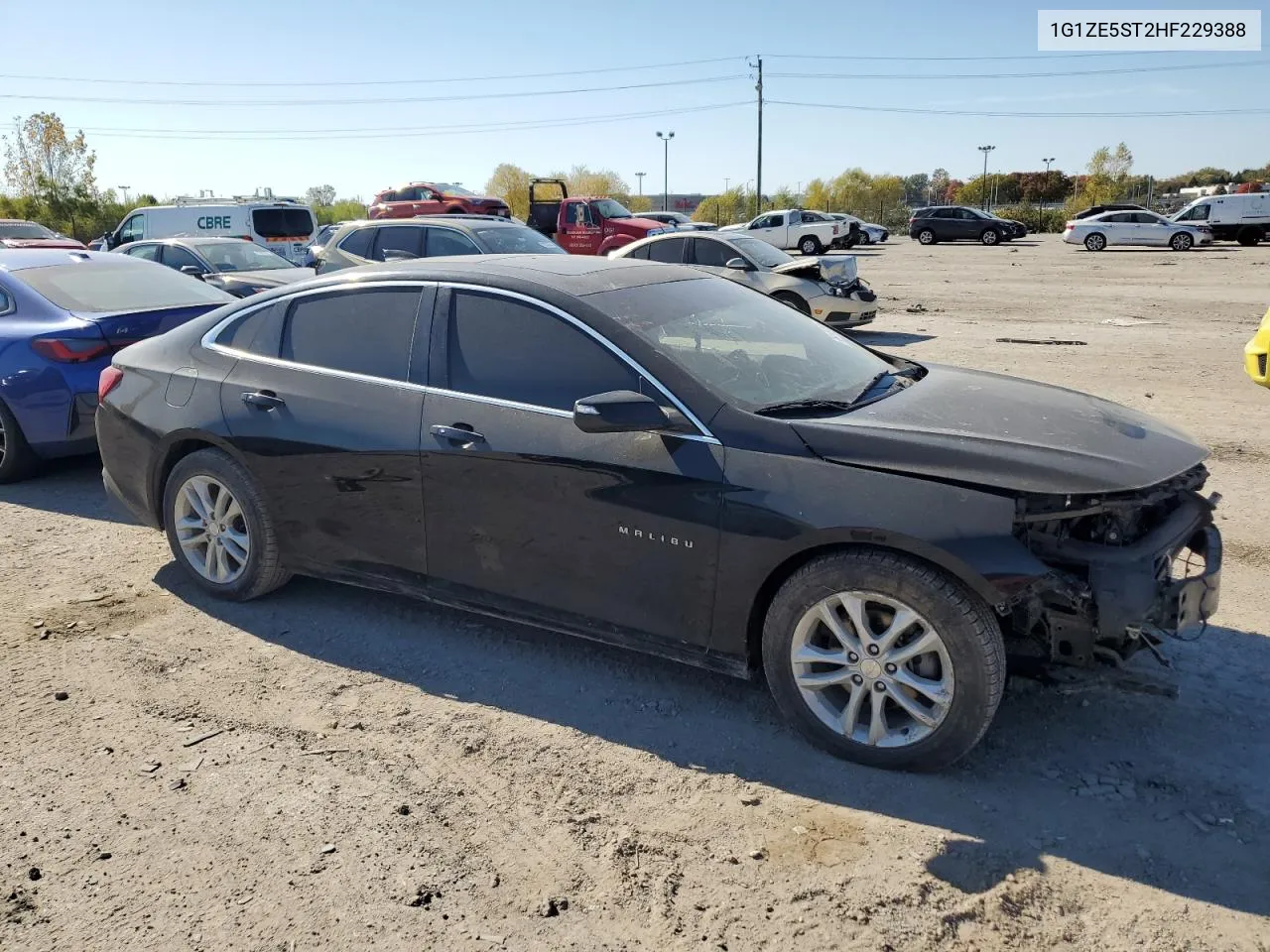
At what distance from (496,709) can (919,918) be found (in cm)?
177

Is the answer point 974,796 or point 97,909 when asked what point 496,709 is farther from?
point 974,796

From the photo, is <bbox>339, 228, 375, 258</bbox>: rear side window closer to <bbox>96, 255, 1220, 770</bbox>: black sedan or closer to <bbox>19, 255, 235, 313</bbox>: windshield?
<bbox>19, 255, 235, 313</bbox>: windshield

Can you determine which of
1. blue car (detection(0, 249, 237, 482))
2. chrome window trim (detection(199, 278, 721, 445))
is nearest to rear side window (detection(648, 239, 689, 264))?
blue car (detection(0, 249, 237, 482))

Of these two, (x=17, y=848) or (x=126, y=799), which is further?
(x=126, y=799)

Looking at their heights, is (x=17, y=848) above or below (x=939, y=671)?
below

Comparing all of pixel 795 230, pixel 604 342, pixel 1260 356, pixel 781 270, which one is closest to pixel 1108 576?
pixel 604 342

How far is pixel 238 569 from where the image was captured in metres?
4.83

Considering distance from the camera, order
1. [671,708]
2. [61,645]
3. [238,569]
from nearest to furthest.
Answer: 1. [671,708]
2. [61,645]
3. [238,569]

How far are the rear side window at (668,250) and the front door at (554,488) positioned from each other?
1077 cm

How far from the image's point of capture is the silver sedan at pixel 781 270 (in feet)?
43.6

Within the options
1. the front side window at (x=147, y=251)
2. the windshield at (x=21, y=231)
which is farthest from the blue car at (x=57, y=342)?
the windshield at (x=21, y=231)

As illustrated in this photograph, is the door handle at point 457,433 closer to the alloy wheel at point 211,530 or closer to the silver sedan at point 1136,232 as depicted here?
the alloy wheel at point 211,530

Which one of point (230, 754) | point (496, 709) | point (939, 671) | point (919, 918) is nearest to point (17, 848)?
point (230, 754)

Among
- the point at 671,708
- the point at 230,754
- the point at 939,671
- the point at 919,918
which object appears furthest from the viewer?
the point at 671,708
